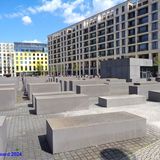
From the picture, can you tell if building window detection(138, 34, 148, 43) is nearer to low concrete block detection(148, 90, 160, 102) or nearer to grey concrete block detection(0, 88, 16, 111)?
low concrete block detection(148, 90, 160, 102)

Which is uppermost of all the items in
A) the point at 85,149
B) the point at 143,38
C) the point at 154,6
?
the point at 154,6

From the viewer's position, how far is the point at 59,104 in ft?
36.4

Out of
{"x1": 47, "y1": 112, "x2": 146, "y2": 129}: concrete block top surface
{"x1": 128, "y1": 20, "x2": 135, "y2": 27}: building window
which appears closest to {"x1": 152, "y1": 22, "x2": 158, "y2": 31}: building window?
{"x1": 128, "y1": 20, "x2": 135, "y2": 27}: building window

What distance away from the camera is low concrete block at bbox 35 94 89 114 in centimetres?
1067

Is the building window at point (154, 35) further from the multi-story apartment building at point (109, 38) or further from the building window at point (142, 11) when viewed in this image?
the building window at point (142, 11)

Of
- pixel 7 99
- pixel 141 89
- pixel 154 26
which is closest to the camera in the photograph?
pixel 7 99

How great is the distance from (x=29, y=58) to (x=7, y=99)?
12130 cm

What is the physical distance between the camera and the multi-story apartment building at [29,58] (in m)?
127

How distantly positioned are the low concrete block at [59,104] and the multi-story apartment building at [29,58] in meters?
115

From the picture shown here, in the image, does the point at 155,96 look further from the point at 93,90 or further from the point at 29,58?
the point at 29,58

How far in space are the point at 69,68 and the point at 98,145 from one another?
93358mm

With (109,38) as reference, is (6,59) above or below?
below

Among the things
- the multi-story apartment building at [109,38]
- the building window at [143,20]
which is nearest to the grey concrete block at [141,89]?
the multi-story apartment building at [109,38]

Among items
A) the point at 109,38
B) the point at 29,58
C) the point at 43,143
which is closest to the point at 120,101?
the point at 43,143
